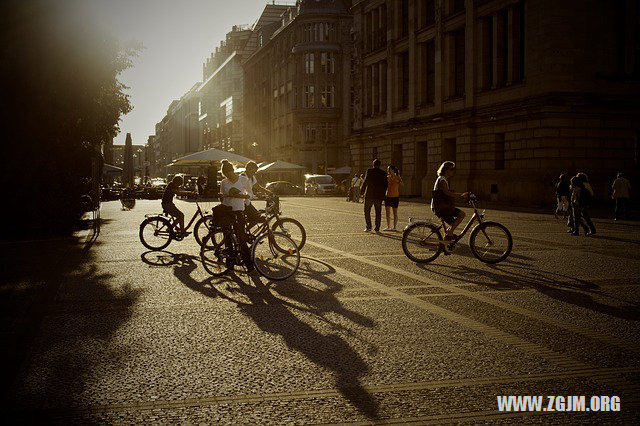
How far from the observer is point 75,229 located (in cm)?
2173

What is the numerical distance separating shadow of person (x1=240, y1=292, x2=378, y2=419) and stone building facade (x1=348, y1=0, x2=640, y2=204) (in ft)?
93.5

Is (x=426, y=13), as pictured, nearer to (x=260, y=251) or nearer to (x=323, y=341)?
(x=260, y=251)

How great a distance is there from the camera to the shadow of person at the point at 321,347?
199 inches

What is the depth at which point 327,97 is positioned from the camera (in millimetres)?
81250

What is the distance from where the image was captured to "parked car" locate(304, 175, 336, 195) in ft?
191

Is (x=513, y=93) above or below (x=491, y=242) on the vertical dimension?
above

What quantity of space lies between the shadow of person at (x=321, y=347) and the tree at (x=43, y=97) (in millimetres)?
12353

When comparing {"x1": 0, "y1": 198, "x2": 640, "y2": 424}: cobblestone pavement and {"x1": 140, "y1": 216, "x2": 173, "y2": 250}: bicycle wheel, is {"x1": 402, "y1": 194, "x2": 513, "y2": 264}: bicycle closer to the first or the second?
{"x1": 0, "y1": 198, "x2": 640, "y2": 424}: cobblestone pavement

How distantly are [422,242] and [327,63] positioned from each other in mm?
70447

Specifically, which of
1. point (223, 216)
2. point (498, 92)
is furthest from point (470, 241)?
point (498, 92)

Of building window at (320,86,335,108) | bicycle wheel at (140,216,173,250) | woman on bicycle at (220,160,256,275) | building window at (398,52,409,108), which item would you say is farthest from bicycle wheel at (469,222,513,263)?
building window at (320,86,335,108)

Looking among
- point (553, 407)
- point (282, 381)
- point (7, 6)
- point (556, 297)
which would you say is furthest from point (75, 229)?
point (553, 407)

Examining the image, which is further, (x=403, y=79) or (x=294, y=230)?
(x=403, y=79)

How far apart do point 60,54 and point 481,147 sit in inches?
1050
